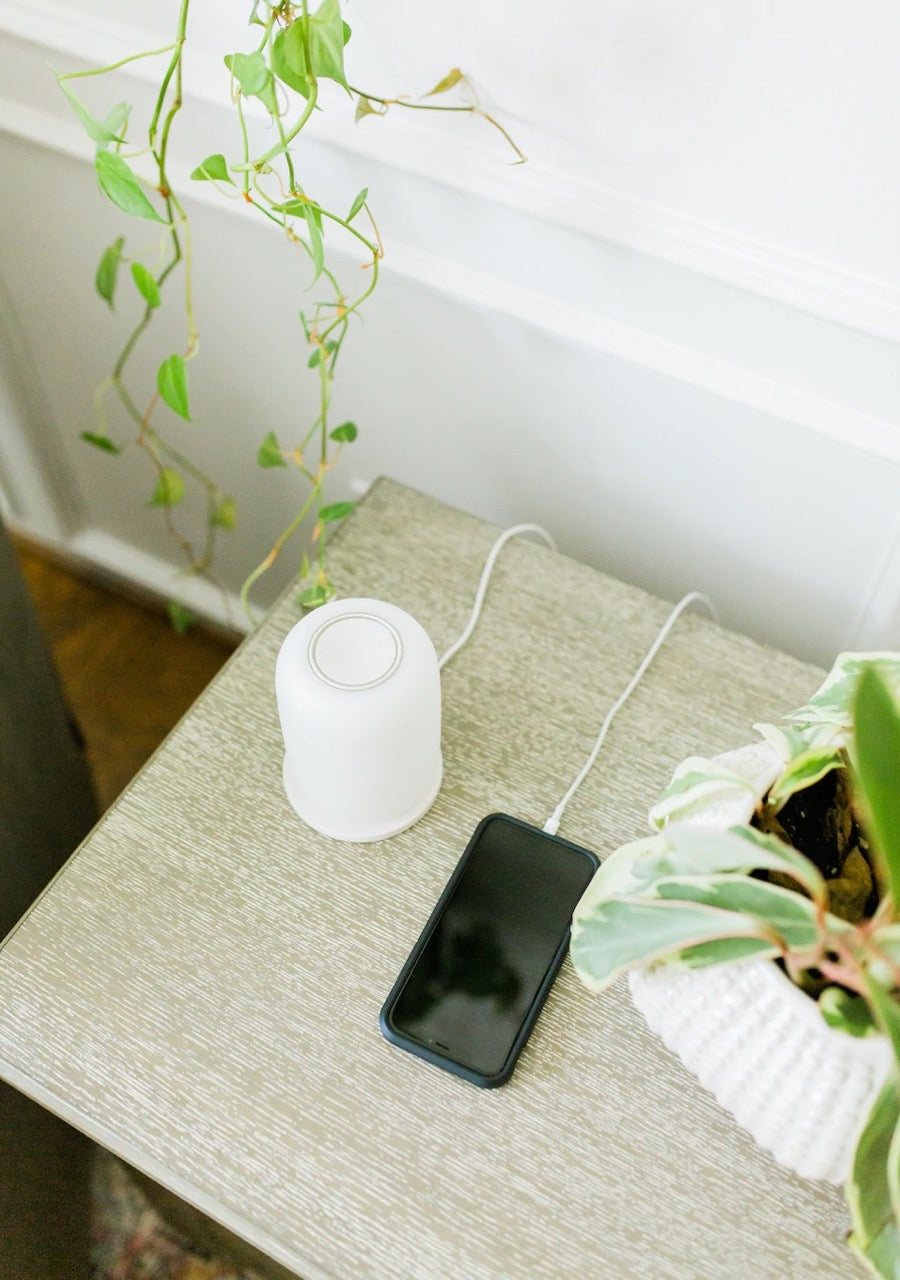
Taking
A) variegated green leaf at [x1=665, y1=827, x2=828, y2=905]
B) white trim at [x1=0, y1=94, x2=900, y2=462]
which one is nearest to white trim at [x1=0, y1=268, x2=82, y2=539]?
white trim at [x1=0, y1=94, x2=900, y2=462]

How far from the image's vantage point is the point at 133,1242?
0.88 metres

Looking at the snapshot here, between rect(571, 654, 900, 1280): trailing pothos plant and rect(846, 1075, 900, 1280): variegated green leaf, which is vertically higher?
rect(571, 654, 900, 1280): trailing pothos plant

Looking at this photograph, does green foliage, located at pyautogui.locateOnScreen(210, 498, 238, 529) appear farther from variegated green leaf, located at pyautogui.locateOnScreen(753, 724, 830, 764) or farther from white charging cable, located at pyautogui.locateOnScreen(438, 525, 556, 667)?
variegated green leaf, located at pyautogui.locateOnScreen(753, 724, 830, 764)

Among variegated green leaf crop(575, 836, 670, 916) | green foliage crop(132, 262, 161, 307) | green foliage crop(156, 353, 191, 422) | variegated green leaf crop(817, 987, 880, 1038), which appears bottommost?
variegated green leaf crop(817, 987, 880, 1038)

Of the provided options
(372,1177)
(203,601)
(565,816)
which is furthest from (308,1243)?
(203,601)

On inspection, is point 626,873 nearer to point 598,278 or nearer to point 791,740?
point 791,740

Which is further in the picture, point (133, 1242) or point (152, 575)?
point (152, 575)

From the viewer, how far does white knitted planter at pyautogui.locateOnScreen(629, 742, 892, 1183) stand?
0.40m

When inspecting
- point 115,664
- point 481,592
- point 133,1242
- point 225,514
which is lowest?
point 133,1242

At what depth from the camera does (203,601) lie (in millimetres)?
1196

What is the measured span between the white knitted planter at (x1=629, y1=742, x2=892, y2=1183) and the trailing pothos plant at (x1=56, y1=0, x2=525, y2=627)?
34cm

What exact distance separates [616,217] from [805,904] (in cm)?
40

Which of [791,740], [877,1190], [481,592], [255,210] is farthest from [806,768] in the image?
[255,210]

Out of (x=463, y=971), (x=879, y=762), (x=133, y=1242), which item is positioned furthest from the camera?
(x=133, y=1242)
